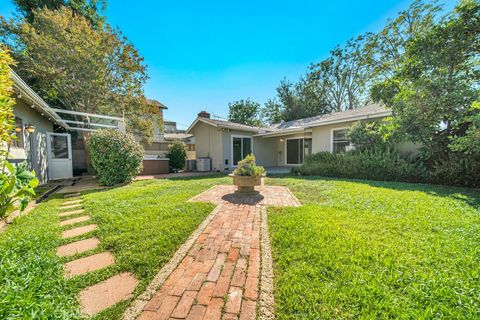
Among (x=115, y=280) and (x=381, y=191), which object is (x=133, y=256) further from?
(x=381, y=191)

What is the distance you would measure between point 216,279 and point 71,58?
13.3 metres

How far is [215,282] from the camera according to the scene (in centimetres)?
193

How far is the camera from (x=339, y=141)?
10312 mm

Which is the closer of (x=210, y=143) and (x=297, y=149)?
(x=210, y=143)

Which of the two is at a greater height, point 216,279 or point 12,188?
point 12,188

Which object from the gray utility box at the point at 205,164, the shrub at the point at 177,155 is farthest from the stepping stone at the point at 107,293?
the shrub at the point at 177,155

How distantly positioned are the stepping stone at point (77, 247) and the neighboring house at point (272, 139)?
9.55m

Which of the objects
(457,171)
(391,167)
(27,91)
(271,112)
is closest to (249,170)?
(391,167)

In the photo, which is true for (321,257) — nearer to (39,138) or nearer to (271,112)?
(39,138)

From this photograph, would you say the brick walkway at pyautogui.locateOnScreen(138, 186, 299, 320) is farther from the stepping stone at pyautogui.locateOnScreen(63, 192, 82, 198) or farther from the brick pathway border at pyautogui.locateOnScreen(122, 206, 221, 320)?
the stepping stone at pyautogui.locateOnScreen(63, 192, 82, 198)

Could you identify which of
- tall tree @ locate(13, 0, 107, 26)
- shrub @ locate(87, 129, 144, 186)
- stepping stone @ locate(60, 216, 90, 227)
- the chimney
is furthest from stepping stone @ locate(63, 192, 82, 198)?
tall tree @ locate(13, 0, 107, 26)

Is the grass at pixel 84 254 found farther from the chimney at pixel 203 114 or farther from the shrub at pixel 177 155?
the chimney at pixel 203 114

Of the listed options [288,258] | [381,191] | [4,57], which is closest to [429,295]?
[288,258]

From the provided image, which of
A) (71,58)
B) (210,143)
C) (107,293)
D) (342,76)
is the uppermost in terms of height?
(342,76)
